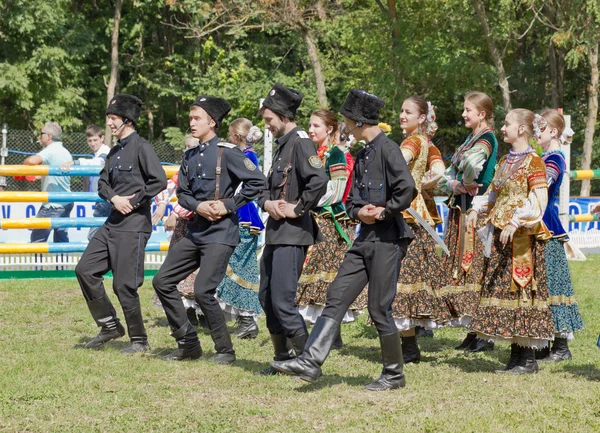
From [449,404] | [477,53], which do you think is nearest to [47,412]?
[449,404]

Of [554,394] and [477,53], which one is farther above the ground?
[477,53]

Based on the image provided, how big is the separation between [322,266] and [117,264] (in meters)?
1.77

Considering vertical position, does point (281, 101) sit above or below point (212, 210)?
above

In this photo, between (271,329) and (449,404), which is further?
(271,329)

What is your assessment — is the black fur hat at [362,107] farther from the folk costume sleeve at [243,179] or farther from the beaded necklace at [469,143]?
the beaded necklace at [469,143]

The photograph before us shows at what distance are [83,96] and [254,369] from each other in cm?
2733

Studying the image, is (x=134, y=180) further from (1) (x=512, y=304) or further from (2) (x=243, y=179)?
(1) (x=512, y=304)

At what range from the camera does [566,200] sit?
13.5 metres

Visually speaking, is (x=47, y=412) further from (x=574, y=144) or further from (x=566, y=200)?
(x=574, y=144)

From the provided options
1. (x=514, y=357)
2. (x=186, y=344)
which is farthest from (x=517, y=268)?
(x=186, y=344)

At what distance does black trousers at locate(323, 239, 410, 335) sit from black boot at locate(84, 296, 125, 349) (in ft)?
7.45

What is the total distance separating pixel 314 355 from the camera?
5.85 m

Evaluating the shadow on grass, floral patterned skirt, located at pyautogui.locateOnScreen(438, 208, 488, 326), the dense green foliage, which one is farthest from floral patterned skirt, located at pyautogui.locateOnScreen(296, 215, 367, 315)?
the dense green foliage

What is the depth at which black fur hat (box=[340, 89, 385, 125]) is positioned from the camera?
19.8ft
